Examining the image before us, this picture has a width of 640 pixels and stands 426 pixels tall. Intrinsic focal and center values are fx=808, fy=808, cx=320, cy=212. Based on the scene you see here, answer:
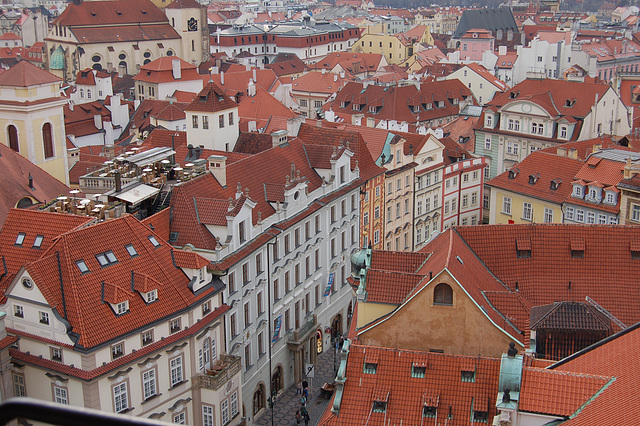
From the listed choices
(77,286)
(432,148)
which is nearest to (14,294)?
(77,286)

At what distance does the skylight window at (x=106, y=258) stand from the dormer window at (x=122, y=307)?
2338mm

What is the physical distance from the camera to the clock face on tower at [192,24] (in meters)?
173

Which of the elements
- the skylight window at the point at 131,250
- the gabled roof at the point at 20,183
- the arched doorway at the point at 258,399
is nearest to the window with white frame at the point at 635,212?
the arched doorway at the point at 258,399

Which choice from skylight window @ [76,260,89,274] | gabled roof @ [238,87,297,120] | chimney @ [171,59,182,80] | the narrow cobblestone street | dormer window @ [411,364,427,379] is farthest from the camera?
chimney @ [171,59,182,80]

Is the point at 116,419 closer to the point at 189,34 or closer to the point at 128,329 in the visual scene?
the point at 128,329

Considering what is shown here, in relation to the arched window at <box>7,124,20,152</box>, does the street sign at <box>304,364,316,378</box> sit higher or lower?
lower

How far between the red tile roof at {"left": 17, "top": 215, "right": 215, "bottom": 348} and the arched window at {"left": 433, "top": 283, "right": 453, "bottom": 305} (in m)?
13.3

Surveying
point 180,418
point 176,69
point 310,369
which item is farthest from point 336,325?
point 176,69

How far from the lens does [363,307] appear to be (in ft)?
124

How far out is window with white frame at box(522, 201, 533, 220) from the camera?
69.6m

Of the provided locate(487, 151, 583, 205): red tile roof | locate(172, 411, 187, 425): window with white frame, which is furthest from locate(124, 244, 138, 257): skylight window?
locate(487, 151, 583, 205): red tile roof

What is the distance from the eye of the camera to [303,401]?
2037 inches

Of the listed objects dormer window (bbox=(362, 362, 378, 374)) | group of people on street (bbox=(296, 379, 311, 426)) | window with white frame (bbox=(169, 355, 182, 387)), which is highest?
dormer window (bbox=(362, 362, 378, 374))

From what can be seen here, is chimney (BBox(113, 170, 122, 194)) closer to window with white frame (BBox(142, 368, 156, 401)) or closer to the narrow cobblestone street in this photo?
window with white frame (BBox(142, 368, 156, 401))
